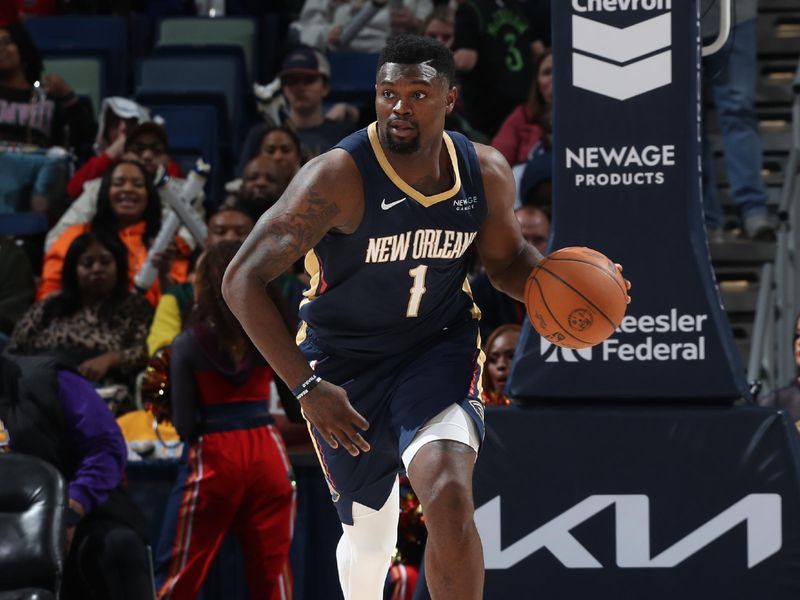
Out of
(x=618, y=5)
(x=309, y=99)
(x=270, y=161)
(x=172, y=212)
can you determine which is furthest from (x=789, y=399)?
(x=309, y=99)

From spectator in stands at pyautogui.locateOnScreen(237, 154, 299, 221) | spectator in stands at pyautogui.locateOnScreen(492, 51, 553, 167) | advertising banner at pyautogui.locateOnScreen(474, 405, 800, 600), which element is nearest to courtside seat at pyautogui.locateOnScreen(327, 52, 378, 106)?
spectator in stands at pyautogui.locateOnScreen(492, 51, 553, 167)

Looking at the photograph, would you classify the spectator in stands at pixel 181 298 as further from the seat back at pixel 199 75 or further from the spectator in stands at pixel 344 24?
the spectator in stands at pixel 344 24

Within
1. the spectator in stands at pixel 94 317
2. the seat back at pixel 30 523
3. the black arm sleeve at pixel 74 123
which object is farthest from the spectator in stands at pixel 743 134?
the seat back at pixel 30 523

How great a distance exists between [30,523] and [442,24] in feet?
16.6

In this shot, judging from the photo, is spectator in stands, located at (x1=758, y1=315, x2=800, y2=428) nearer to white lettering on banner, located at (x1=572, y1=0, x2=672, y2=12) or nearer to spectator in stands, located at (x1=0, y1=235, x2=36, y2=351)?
white lettering on banner, located at (x1=572, y1=0, x2=672, y2=12)

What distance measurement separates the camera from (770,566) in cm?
432

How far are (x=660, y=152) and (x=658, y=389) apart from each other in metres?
0.74

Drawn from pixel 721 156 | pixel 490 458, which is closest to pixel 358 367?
pixel 490 458

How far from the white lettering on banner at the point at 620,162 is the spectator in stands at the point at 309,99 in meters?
3.97

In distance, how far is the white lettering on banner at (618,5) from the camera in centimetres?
435

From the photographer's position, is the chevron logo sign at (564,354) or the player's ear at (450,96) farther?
the chevron logo sign at (564,354)

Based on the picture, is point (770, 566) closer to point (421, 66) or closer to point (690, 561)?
point (690, 561)

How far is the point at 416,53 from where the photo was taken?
11.9ft

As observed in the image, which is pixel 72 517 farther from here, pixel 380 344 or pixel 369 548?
pixel 380 344
